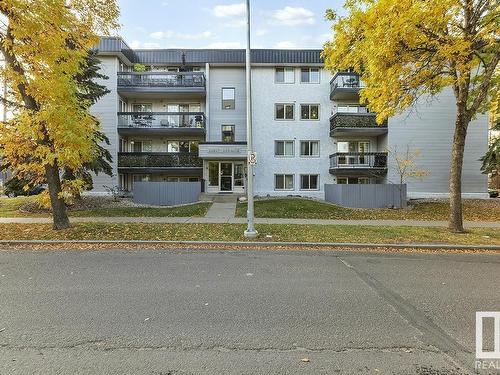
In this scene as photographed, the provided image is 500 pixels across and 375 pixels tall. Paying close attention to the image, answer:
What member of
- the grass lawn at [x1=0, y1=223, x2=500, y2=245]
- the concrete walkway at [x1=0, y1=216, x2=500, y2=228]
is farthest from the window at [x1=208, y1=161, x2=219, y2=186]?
the grass lawn at [x1=0, y1=223, x2=500, y2=245]

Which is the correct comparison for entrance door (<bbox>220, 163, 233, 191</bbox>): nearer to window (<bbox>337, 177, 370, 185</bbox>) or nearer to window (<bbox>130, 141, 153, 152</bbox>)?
window (<bbox>130, 141, 153, 152</bbox>)

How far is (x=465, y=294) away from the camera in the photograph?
17.6 ft

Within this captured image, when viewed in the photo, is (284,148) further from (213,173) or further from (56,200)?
(56,200)

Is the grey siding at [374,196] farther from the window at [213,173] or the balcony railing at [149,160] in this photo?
the balcony railing at [149,160]

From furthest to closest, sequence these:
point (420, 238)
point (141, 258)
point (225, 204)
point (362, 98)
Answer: point (225, 204)
point (362, 98)
point (420, 238)
point (141, 258)

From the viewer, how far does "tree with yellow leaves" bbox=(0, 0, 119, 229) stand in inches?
370

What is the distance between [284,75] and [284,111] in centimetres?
277

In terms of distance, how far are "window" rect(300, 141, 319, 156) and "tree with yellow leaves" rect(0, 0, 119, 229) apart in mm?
→ 17246

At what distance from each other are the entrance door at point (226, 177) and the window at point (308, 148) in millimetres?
5709

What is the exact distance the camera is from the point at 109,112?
2431 cm

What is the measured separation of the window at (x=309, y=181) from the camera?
25.3 m

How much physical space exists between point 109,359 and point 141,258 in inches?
182

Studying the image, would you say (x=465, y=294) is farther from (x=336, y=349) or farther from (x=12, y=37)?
(x=12, y=37)

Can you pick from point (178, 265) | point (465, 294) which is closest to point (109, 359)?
point (178, 265)
